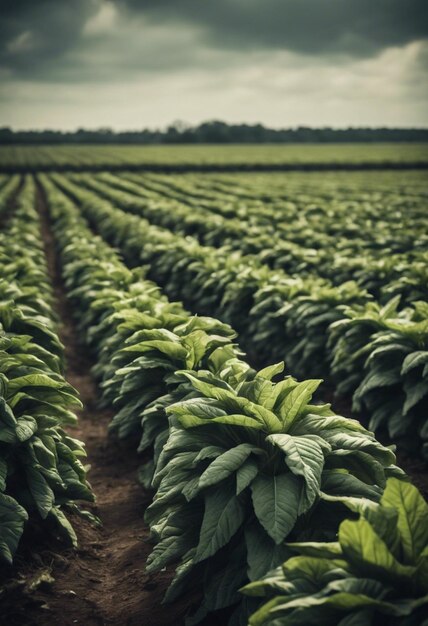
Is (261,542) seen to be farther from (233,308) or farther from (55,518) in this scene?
(233,308)

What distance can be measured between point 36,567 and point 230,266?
6.42m

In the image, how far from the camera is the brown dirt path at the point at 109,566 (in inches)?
118

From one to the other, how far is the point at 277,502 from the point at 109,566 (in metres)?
1.65

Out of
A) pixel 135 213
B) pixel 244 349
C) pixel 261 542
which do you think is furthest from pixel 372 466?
pixel 135 213

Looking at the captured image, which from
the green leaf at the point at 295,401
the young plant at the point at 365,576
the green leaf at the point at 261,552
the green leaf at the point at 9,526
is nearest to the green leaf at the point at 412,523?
the young plant at the point at 365,576

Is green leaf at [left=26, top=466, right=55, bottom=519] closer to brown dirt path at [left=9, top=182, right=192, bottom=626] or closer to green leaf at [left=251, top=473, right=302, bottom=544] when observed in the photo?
brown dirt path at [left=9, top=182, right=192, bottom=626]

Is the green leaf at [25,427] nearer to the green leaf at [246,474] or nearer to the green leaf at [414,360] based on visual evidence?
the green leaf at [246,474]

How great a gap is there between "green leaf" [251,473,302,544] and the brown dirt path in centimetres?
92

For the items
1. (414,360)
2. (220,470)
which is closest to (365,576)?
(220,470)

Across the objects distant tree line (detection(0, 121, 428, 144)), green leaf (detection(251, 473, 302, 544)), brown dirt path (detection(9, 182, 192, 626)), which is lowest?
brown dirt path (detection(9, 182, 192, 626))

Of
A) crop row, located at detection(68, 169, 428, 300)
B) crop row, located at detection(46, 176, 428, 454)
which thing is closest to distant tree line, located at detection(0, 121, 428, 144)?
crop row, located at detection(68, 169, 428, 300)

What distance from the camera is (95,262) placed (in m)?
9.56

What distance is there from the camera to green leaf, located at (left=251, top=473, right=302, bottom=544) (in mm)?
2396

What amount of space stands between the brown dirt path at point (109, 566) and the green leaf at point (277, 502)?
92 cm
